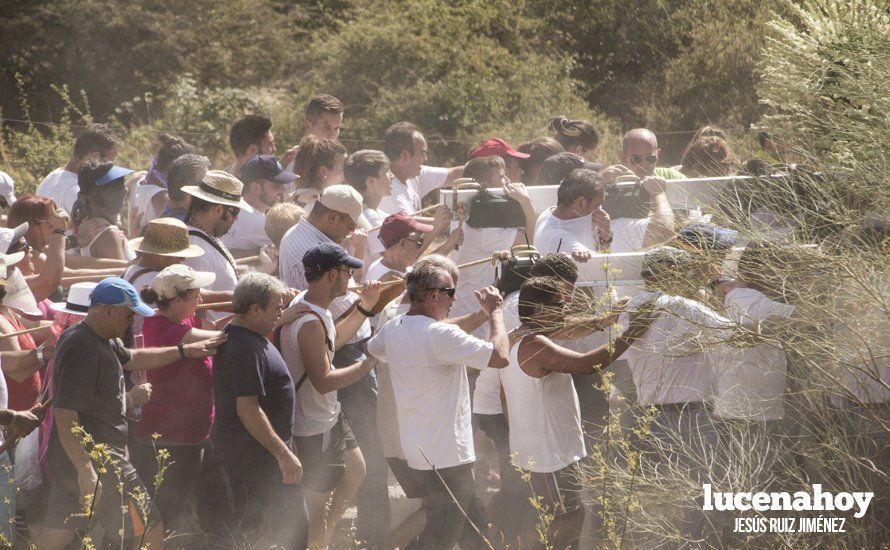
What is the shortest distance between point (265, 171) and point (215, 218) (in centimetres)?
138

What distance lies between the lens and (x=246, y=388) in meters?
4.63

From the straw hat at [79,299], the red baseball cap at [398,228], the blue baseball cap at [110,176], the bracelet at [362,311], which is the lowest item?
the bracelet at [362,311]

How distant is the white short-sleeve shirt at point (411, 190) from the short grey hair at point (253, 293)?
7.68ft

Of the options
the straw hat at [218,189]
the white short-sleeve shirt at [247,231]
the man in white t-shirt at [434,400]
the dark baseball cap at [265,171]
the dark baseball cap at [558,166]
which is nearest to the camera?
the man in white t-shirt at [434,400]

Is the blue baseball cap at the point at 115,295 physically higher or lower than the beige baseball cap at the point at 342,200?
higher

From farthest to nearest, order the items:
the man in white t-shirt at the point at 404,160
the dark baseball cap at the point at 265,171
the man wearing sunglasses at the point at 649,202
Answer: the man in white t-shirt at the point at 404,160
the dark baseball cap at the point at 265,171
the man wearing sunglasses at the point at 649,202

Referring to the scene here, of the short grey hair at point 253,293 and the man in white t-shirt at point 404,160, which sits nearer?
the short grey hair at point 253,293

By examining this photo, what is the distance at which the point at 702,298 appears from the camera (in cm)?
477

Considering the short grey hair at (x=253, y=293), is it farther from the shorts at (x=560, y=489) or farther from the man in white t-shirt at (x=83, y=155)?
the man in white t-shirt at (x=83, y=155)

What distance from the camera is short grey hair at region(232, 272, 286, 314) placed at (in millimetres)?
4688

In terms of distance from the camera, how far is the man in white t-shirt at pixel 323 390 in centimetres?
494

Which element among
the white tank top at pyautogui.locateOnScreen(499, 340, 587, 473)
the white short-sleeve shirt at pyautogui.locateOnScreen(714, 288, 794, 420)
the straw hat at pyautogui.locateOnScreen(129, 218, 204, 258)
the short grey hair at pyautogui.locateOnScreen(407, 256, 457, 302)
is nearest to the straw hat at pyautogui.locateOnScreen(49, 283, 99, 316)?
the straw hat at pyautogui.locateOnScreen(129, 218, 204, 258)

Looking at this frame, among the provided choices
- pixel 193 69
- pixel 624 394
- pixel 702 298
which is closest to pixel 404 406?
pixel 624 394

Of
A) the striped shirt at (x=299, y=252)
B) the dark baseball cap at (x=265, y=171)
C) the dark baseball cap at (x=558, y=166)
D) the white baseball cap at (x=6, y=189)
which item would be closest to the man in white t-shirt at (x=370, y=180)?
the dark baseball cap at (x=265, y=171)
